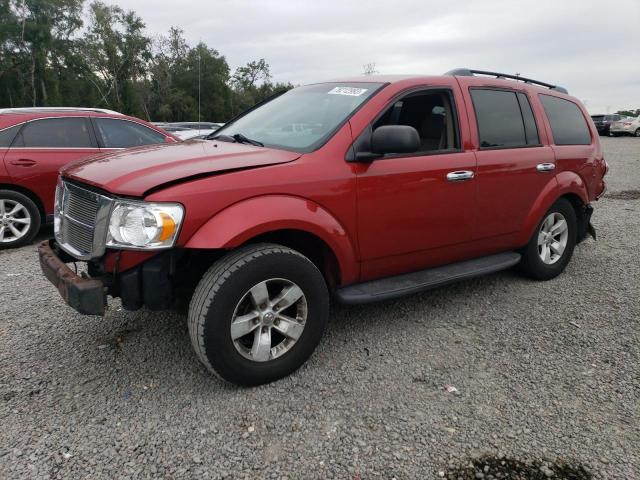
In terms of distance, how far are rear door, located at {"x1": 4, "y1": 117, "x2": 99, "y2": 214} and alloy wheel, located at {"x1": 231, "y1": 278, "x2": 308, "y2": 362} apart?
4.25 metres

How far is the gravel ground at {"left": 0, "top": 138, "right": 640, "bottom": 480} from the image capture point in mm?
2258

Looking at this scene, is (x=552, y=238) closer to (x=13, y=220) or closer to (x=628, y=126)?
→ (x=13, y=220)

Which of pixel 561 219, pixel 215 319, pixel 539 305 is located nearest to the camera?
pixel 215 319

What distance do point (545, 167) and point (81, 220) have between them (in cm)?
362

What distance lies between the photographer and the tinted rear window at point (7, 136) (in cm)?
555

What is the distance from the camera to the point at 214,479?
7.04ft

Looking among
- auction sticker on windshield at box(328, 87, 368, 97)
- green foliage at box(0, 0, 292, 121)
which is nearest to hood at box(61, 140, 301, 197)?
auction sticker on windshield at box(328, 87, 368, 97)

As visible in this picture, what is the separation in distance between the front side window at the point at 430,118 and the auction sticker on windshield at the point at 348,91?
0.30m

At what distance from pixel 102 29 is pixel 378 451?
6055 cm

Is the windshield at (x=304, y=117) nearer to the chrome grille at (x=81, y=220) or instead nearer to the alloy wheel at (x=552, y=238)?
the chrome grille at (x=81, y=220)

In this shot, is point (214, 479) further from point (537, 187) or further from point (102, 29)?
point (102, 29)

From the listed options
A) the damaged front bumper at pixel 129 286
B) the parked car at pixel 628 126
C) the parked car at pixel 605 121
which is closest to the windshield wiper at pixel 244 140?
the damaged front bumper at pixel 129 286

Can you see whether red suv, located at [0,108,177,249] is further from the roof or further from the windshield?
the roof

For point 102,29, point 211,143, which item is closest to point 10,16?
point 102,29
